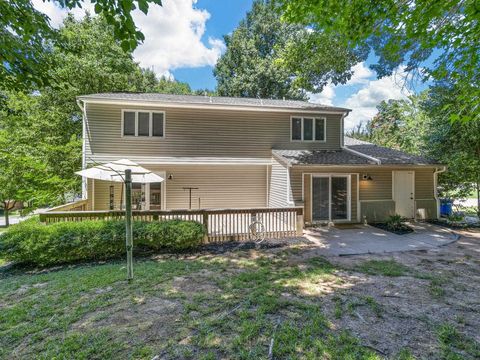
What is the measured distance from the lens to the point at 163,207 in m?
12.2

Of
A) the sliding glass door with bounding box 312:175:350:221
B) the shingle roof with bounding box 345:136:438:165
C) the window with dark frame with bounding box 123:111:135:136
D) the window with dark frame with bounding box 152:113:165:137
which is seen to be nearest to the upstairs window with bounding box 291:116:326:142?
the shingle roof with bounding box 345:136:438:165

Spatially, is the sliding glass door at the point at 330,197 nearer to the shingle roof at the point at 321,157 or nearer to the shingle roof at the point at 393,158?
the shingle roof at the point at 321,157

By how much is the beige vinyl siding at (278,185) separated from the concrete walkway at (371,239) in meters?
1.93

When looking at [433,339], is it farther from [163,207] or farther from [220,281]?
[163,207]

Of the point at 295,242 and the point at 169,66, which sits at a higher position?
the point at 169,66

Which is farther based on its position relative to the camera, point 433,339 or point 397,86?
point 397,86

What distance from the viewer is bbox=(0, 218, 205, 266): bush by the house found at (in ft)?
20.2

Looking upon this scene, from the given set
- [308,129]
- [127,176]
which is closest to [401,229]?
[308,129]

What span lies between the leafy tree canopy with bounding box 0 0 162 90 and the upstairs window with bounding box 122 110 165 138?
6.81 metres

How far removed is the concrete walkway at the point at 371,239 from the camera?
A: 7683 millimetres

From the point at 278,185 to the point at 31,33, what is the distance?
9879 mm

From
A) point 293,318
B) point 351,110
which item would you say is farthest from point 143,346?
point 351,110

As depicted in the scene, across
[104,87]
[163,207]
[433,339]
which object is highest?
[104,87]

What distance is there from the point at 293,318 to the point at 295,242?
179 inches
